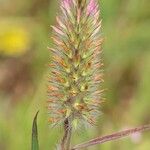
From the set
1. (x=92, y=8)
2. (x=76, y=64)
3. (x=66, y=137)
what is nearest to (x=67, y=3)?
(x=92, y=8)

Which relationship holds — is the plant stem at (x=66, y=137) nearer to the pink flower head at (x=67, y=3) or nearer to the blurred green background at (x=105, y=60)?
the pink flower head at (x=67, y=3)

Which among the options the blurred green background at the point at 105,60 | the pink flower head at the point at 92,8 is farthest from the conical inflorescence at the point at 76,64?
the blurred green background at the point at 105,60

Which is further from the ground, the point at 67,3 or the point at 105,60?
the point at 105,60

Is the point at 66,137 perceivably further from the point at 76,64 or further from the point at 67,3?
the point at 67,3

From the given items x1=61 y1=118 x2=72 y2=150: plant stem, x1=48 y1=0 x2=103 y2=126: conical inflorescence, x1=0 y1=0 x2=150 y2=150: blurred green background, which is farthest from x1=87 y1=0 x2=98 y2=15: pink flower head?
x1=0 y1=0 x2=150 y2=150: blurred green background

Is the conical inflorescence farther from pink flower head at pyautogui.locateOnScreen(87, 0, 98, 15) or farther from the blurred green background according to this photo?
the blurred green background
